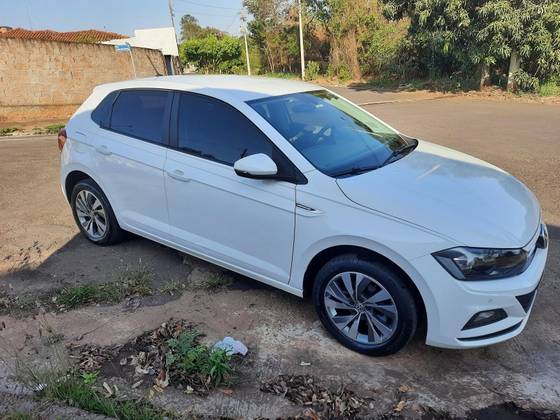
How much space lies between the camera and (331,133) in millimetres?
3641

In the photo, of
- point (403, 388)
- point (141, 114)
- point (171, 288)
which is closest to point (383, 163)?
point (403, 388)

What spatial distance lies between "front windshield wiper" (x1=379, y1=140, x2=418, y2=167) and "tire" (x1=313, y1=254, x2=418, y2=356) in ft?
3.00

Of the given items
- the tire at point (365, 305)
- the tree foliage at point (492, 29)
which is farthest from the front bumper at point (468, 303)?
the tree foliage at point (492, 29)

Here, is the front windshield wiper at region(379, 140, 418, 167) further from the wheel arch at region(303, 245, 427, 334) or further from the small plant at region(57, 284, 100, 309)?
the small plant at region(57, 284, 100, 309)

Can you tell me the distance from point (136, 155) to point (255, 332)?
1821 mm

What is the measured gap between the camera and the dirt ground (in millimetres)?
2648

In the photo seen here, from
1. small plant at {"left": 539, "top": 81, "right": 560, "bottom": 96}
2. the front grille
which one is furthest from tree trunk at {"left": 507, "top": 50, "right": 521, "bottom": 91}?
the front grille

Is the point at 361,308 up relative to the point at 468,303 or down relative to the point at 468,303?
down

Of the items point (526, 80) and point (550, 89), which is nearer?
point (550, 89)

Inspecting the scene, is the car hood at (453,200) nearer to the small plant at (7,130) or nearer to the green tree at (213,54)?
the small plant at (7,130)

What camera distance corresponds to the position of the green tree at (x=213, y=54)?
46.2 meters

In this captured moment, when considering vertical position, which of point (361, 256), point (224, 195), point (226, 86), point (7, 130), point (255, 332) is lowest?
point (7, 130)

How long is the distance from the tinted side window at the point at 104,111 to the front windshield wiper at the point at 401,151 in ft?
8.52

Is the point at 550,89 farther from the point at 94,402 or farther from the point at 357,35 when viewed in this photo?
the point at 94,402
